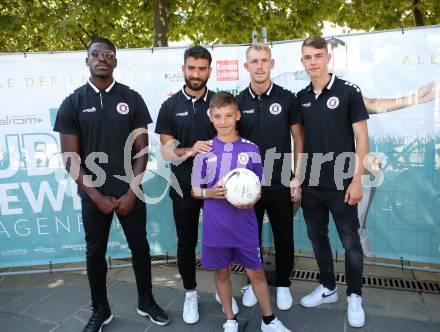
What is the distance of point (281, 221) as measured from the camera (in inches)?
137

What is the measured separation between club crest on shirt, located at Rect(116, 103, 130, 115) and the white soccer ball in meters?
1.00

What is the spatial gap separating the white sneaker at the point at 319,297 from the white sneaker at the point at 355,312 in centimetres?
29

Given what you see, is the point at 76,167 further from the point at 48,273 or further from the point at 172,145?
the point at 48,273

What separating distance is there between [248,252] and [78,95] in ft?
5.70

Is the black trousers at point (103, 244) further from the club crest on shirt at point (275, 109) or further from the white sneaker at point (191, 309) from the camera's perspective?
the club crest on shirt at point (275, 109)

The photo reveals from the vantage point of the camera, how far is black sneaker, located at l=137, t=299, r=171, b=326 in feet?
→ 11.1

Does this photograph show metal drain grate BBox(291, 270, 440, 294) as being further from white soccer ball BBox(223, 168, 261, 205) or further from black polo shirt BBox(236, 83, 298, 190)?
white soccer ball BBox(223, 168, 261, 205)

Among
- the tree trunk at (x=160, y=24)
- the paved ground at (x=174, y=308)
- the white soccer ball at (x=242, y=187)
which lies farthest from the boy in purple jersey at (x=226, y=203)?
the tree trunk at (x=160, y=24)

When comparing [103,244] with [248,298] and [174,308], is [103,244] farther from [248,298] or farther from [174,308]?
[248,298]

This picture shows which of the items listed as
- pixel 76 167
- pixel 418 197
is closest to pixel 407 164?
pixel 418 197

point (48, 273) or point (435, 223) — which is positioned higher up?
point (435, 223)

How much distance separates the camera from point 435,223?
12.9 ft

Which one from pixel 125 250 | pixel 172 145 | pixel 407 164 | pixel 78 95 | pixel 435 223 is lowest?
pixel 125 250

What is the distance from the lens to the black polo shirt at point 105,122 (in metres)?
3.09
